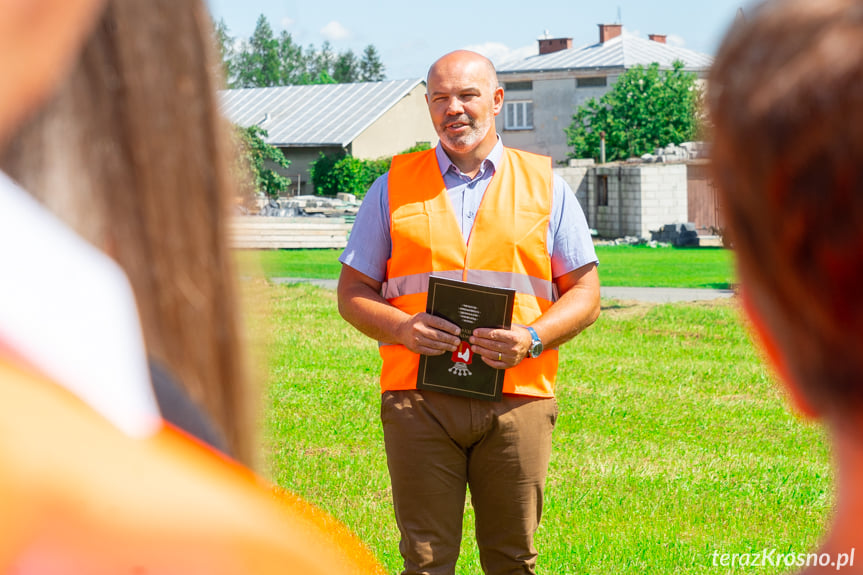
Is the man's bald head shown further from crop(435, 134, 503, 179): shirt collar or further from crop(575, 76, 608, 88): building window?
crop(575, 76, 608, 88): building window

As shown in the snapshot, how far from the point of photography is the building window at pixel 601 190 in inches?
1407

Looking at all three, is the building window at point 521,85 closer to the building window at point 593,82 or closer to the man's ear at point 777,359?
the building window at point 593,82

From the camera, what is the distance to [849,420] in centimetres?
81

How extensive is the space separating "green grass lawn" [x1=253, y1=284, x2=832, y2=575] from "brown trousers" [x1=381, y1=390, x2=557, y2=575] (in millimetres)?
736

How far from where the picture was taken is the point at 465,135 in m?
4.84

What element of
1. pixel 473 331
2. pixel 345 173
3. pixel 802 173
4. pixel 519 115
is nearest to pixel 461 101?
pixel 473 331

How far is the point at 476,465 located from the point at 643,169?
98.5 feet

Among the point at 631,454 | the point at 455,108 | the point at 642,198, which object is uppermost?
the point at 455,108

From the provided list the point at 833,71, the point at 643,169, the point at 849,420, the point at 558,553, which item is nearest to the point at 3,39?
the point at 833,71

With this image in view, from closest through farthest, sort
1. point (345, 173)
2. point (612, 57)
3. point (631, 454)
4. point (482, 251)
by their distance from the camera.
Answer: point (482, 251)
point (631, 454)
point (345, 173)
point (612, 57)

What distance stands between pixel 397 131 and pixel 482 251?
171 feet

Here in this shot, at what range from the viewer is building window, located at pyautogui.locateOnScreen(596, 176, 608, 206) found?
35.8 meters

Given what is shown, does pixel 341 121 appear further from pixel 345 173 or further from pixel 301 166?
pixel 345 173

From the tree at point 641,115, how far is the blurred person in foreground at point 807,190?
142 ft
